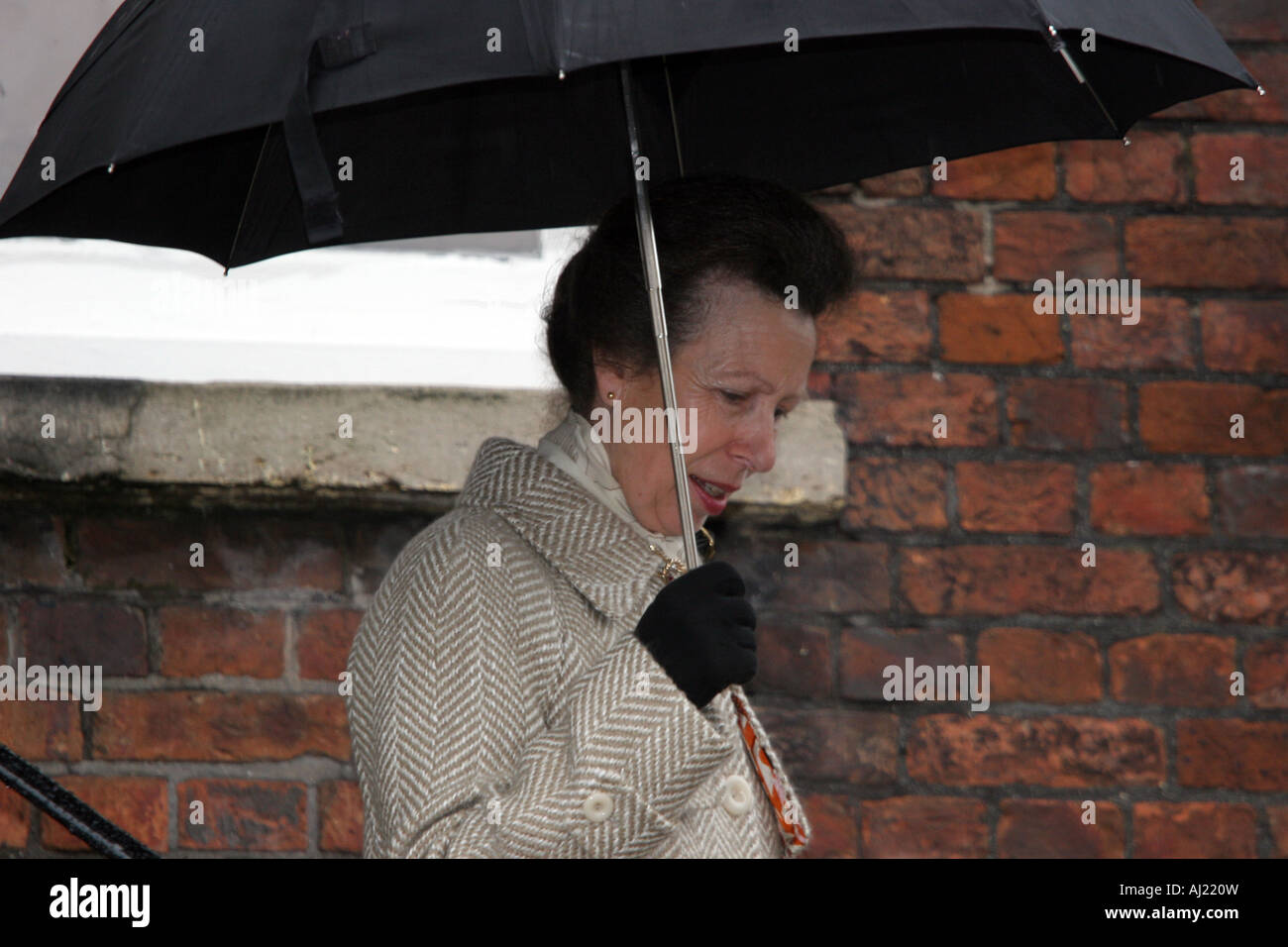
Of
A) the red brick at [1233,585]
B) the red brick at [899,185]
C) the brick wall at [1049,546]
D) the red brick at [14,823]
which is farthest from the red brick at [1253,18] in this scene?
the red brick at [14,823]

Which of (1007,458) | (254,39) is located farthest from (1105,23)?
(1007,458)

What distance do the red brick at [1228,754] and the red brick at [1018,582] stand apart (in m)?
0.19

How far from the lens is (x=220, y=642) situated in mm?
2070

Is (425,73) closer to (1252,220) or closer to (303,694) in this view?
(303,694)

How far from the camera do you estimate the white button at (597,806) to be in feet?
3.98

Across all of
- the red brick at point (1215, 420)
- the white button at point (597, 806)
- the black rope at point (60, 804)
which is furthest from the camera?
the red brick at point (1215, 420)

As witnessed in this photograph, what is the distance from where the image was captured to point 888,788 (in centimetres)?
209

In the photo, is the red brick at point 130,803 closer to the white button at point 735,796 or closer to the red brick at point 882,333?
the white button at point 735,796

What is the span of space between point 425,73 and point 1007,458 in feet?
4.09

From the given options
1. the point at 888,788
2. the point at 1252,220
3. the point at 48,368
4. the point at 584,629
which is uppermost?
the point at 1252,220

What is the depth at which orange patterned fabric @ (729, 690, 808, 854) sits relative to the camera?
152 cm

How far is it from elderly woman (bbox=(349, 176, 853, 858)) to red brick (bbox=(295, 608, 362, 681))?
0.63 meters

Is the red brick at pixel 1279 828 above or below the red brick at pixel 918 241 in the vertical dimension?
below

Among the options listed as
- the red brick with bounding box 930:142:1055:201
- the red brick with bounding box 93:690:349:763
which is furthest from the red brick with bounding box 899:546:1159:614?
the red brick with bounding box 93:690:349:763
